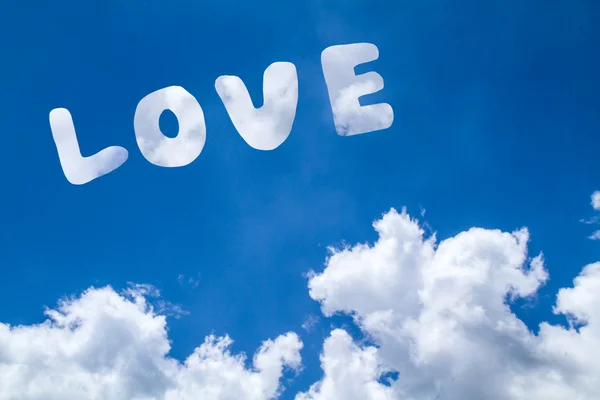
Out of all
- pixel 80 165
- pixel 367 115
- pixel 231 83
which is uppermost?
pixel 231 83

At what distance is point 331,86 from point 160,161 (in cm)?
764

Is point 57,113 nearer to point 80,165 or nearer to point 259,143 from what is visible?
point 80,165

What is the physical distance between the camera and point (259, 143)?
59.0 feet

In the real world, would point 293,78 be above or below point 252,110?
above

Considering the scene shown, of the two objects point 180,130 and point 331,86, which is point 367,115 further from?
point 180,130

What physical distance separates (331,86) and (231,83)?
4.20 meters

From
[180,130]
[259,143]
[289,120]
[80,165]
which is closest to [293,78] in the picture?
[289,120]

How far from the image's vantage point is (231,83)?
60.6ft

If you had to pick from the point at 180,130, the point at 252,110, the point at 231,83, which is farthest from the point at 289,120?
the point at 180,130

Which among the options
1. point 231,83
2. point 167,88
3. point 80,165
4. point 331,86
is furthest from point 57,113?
point 331,86

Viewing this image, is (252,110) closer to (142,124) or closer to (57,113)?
(142,124)

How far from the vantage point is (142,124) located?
18.5 m

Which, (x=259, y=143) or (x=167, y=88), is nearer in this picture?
(x=259, y=143)

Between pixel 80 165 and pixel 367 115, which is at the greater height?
pixel 367 115
